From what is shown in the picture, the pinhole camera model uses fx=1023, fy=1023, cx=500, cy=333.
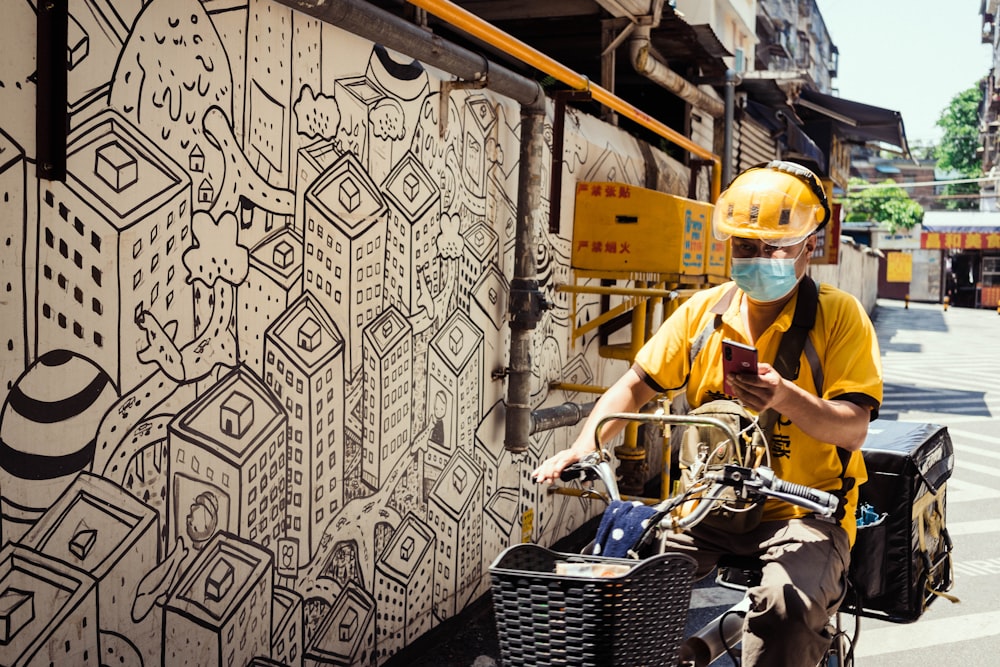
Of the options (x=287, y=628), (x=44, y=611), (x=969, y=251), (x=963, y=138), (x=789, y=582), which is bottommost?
(x=287, y=628)

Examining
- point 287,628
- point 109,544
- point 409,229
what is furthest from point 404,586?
point 109,544

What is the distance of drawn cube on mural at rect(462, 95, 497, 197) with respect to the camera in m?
4.93

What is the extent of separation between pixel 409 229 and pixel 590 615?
9.17 feet

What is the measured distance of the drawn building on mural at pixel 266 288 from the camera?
343 centimetres

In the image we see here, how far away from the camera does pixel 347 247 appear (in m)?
3.98

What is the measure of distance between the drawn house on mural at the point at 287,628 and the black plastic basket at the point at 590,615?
1898 millimetres

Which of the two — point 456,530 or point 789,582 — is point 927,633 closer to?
point 456,530

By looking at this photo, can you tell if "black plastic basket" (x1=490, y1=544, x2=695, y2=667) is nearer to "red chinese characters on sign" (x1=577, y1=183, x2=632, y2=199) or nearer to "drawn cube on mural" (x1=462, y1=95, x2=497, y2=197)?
"drawn cube on mural" (x1=462, y1=95, x2=497, y2=197)

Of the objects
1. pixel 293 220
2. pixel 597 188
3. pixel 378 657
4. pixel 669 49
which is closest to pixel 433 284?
pixel 293 220

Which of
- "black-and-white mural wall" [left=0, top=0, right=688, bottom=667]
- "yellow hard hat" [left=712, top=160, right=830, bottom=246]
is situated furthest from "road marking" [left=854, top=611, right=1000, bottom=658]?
"yellow hard hat" [left=712, top=160, right=830, bottom=246]

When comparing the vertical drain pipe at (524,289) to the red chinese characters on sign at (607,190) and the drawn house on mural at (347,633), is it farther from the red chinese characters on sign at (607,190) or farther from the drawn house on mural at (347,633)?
the drawn house on mural at (347,633)

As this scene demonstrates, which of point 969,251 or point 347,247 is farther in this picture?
point 969,251

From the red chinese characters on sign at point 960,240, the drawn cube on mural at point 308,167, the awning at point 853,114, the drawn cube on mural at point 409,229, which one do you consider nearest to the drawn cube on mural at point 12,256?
the drawn cube on mural at point 308,167

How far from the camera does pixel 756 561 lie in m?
3.05
